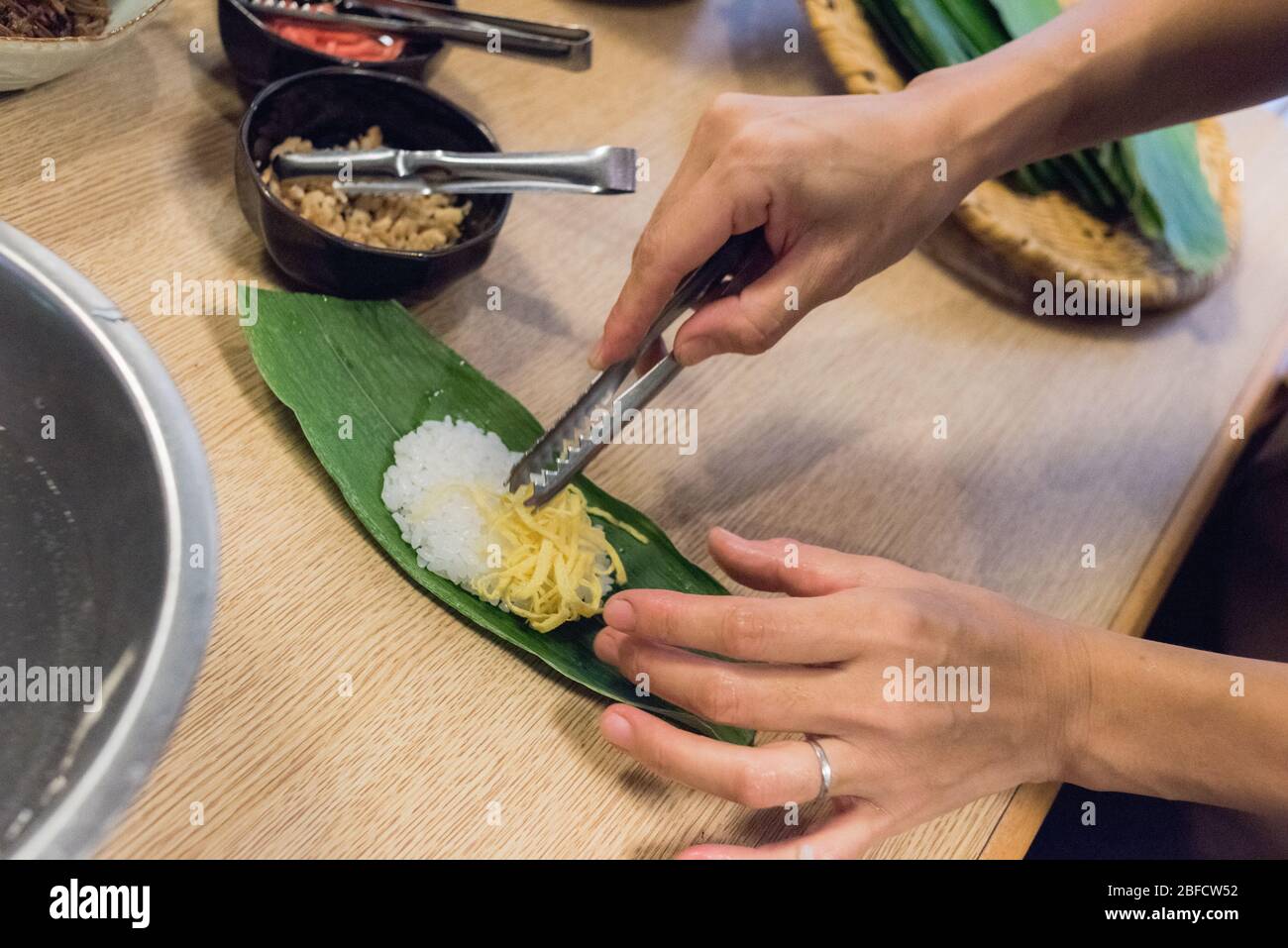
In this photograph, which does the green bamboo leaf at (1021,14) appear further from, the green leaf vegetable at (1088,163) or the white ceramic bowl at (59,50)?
the white ceramic bowl at (59,50)

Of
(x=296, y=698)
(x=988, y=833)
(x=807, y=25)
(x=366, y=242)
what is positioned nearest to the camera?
(x=296, y=698)

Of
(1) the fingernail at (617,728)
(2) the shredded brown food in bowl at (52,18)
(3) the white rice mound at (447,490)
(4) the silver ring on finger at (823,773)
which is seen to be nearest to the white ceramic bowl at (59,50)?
(2) the shredded brown food in bowl at (52,18)

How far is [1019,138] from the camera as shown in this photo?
114 cm

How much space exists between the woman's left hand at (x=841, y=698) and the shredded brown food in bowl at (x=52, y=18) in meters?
0.91

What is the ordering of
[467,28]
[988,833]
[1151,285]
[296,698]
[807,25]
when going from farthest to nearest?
[807,25] < [1151,285] < [467,28] < [988,833] < [296,698]

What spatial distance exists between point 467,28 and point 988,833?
1187 mm

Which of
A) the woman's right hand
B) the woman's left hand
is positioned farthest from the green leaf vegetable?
the woman's left hand

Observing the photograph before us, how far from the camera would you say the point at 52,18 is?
1.07 m

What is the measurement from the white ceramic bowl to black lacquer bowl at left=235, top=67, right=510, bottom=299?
154 mm

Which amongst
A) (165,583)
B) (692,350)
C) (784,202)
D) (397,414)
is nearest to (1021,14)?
(784,202)

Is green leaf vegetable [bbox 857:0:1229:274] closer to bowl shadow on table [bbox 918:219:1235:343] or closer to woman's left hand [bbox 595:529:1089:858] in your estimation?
bowl shadow on table [bbox 918:219:1235:343]

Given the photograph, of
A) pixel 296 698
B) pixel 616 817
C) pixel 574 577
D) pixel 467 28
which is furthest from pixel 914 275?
pixel 296 698

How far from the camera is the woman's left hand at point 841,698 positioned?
32.3 inches
